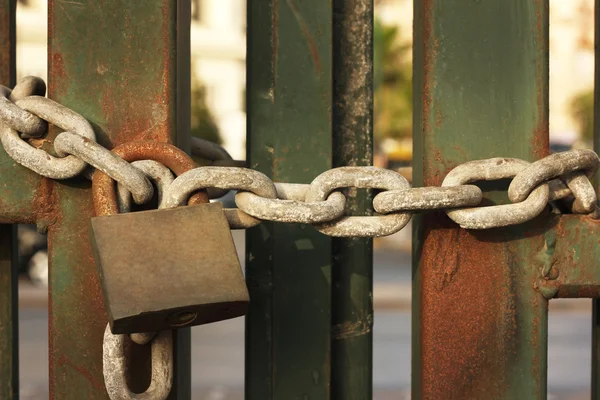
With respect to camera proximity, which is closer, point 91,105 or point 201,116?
point 91,105

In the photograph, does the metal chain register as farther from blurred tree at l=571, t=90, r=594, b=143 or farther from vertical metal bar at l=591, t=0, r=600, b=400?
blurred tree at l=571, t=90, r=594, b=143

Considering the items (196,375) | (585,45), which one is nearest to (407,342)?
(196,375)

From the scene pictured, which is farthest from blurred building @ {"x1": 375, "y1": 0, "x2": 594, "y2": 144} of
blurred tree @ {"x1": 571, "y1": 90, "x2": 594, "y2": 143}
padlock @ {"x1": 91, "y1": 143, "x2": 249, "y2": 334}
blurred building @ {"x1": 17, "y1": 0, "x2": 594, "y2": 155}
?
padlock @ {"x1": 91, "y1": 143, "x2": 249, "y2": 334}

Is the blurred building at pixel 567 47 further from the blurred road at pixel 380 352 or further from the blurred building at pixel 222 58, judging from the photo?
the blurred road at pixel 380 352

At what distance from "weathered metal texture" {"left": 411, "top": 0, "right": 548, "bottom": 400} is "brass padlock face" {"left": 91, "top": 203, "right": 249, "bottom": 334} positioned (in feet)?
0.77

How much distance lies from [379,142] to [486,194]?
71.4ft

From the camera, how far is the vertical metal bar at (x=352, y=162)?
101 cm

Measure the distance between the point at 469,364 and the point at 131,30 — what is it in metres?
0.51

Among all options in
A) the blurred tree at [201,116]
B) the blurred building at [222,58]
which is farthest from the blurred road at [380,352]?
the blurred building at [222,58]

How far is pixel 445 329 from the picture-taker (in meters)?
0.90

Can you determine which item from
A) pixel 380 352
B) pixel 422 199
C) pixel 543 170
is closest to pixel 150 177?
pixel 422 199

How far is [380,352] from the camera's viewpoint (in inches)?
231

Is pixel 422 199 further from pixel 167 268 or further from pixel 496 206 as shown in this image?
pixel 167 268

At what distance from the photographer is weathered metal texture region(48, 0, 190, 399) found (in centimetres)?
88
